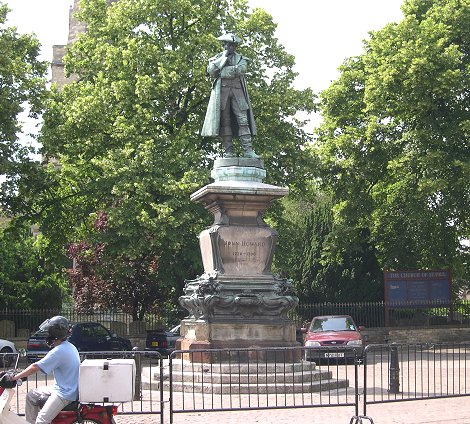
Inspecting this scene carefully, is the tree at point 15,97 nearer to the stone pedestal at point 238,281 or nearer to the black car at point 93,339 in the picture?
the black car at point 93,339

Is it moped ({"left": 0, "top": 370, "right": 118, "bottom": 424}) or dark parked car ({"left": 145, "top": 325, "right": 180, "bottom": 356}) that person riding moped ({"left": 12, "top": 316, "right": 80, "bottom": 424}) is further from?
dark parked car ({"left": 145, "top": 325, "right": 180, "bottom": 356})

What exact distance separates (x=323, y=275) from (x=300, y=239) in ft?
12.7

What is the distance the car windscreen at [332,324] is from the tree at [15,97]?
11565 millimetres

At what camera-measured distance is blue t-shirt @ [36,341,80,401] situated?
29.8 feet

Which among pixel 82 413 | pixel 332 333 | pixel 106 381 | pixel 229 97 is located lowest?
pixel 332 333

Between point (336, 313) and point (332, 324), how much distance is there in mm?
7449

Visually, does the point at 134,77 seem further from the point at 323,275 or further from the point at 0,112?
the point at 323,275

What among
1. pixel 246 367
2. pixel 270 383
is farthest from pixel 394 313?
pixel 270 383

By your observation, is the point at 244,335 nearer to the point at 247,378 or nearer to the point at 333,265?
the point at 247,378

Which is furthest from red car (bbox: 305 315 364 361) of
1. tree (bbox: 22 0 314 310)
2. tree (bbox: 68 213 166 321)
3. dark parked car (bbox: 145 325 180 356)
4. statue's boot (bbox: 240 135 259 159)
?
statue's boot (bbox: 240 135 259 159)

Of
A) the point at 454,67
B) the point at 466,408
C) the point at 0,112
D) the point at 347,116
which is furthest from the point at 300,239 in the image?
the point at 466,408

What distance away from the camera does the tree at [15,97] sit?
102 feet

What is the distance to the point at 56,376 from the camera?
9164 millimetres

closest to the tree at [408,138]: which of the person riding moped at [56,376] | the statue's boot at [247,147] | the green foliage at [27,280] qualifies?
the green foliage at [27,280]
